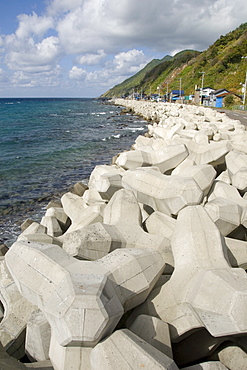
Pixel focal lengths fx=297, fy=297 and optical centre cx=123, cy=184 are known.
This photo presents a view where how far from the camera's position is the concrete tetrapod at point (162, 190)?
3857mm

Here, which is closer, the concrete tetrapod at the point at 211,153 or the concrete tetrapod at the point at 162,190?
the concrete tetrapod at the point at 162,190

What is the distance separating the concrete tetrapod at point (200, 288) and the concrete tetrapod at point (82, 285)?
21 centimetres

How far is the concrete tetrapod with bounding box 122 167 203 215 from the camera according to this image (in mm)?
3857

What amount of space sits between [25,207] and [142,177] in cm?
497

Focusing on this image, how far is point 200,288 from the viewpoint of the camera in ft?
7.55

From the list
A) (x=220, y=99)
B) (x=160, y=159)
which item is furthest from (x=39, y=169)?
(x=220, y=99)

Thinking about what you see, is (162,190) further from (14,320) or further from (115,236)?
(14,320)

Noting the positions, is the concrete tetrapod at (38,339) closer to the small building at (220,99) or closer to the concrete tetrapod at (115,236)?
the concrete tetrapod at (115,236)

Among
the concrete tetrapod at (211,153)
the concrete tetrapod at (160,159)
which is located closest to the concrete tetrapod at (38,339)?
the concrete tetrapod at (160,159)

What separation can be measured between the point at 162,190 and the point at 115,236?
112 cm

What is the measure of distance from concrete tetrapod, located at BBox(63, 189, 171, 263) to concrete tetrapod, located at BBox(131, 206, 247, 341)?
379 mm

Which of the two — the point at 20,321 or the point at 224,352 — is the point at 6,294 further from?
the point at 224,352

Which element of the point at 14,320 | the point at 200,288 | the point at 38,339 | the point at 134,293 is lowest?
the point at 14,320

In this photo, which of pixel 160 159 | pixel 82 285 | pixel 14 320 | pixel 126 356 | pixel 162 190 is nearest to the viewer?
pixel 126 356
